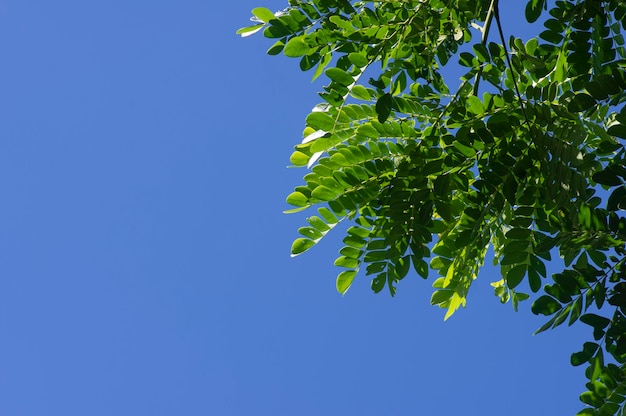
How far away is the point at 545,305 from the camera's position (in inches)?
92.2

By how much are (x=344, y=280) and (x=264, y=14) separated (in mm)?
831

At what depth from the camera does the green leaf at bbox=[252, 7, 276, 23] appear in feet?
8.14

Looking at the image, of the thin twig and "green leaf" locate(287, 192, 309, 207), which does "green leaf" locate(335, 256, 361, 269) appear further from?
the thin twig

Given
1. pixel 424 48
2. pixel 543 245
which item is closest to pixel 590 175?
pixel 543 245

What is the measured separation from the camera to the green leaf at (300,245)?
2586mm

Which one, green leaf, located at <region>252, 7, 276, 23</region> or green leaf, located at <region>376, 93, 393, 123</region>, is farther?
green leaf, located at <region>252, 7, 276, 23</region>

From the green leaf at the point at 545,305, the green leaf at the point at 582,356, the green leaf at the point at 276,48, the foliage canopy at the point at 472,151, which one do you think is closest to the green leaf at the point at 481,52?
the foliage canopy at the point at 472,151

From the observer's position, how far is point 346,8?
2496mm

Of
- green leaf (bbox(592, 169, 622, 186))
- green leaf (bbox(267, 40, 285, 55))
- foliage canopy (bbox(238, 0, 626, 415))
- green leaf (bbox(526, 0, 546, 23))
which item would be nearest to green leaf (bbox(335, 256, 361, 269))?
foliage canopy (bbox(238, 0, 626, 415))

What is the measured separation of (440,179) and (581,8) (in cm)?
65

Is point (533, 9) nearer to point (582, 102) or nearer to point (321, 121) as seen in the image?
point (582, 102)

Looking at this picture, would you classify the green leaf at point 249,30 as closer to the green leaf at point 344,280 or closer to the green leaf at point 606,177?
the green leaf at point 344,280

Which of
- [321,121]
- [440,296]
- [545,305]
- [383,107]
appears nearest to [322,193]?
[321,121]

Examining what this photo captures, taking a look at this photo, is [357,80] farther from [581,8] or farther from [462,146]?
[581,8]
